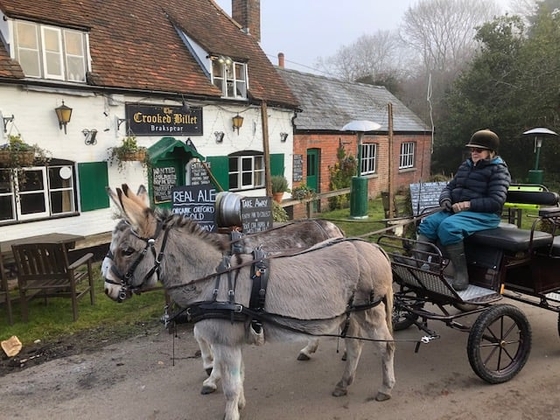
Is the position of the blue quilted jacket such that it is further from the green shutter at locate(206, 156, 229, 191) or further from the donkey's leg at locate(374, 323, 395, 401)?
the green shutter at locate(206, 156, 229, 191)

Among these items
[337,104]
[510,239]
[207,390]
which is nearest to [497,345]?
[510,239]

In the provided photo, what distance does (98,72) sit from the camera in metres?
9.19

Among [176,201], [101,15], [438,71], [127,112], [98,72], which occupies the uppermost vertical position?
[438,71]

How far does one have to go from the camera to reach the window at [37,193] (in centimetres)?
802

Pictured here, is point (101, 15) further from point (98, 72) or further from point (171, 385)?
point (171, 385)

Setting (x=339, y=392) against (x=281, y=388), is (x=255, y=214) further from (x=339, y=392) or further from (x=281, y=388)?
(x=339, y=392)

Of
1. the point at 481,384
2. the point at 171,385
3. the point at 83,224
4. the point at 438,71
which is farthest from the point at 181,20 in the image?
the point at 438,71

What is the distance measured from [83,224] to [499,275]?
8066mm

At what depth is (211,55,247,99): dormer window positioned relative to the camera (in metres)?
11.8

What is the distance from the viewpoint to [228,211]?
20.2 ft

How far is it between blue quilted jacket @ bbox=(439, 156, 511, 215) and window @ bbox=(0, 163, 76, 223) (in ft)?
24.5

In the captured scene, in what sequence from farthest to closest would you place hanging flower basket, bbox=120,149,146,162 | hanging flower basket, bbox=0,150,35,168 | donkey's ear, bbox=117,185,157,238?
hanging flower basket, bbox=120,149,146,162
hanging flower basket, bbox=0,150,35,168
donkey's ear, bbox=117,185,157,238

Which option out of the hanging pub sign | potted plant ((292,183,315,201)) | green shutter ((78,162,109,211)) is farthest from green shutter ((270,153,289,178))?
green shutter ((78,162,109,211))

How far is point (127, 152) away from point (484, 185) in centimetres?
725
